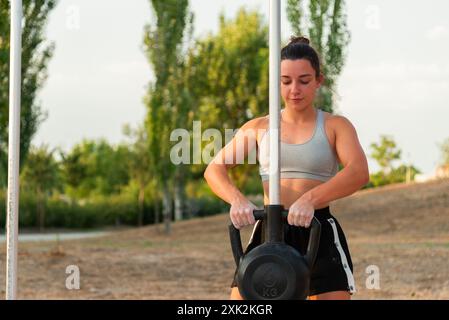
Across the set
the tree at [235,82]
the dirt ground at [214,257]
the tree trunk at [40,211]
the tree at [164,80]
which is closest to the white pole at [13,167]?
the dirt ground at [214,257]

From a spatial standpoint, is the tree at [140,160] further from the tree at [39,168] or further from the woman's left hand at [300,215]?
the woman's left hand at [300,215]

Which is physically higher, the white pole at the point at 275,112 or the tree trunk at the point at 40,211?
the white pole at the point at 275,112

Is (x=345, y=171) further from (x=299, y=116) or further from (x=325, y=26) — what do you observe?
(x=325, y=26)

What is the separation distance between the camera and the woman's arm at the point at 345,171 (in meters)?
2.05

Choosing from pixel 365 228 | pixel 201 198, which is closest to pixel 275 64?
pixel 365 228

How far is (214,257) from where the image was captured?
13828mm

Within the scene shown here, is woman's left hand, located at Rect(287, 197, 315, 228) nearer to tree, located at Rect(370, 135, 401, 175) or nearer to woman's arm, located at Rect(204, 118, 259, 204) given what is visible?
woman's arm, located at Rect(204, 118, 259, 204)

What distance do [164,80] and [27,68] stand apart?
5908 mm

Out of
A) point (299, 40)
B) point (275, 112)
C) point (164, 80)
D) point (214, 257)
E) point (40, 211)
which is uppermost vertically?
point (164, 80)

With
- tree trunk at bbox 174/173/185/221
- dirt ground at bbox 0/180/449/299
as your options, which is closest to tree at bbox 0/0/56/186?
dirt ground at bbox 0/180/449/299

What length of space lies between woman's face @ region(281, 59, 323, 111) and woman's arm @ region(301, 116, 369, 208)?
14cm

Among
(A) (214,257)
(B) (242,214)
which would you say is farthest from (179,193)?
(B) (242,214)

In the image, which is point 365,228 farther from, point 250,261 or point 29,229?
point 250,261
